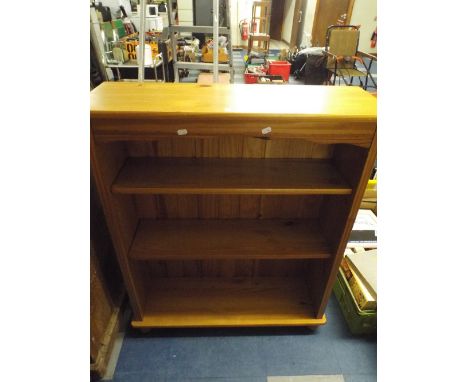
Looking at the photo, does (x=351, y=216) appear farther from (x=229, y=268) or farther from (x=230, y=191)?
(x=229, y=268)

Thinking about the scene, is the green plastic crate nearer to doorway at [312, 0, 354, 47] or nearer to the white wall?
the white wall

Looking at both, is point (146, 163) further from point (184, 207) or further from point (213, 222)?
point (213, 222)

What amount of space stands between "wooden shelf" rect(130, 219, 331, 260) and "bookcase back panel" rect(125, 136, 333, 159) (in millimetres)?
369

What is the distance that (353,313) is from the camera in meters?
1.47

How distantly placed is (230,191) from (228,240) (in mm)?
369

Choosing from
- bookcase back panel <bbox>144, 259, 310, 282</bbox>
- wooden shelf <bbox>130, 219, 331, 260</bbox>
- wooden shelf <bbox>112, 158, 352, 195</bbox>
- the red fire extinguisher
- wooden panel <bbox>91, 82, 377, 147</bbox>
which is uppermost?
the red fire extinguisher

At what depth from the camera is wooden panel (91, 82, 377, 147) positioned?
35.0 inches

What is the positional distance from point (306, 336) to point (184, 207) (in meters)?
0.93

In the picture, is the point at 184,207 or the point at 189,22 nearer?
the point at 184,207

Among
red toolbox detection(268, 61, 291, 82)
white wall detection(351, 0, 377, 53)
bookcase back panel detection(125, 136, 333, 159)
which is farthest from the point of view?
white wall detection(351, 0, 377, 53)

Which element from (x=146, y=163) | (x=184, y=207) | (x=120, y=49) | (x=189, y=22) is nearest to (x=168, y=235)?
(x=184, y=207)

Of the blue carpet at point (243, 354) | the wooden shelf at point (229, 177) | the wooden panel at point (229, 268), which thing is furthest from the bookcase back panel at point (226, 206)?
the blue carpet at point (243, 354)

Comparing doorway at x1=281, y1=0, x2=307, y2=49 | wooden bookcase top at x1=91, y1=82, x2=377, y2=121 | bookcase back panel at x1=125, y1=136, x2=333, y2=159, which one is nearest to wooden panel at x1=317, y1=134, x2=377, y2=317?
wooden bookcase top at x1=91, y1=82, x2=377, y2=121

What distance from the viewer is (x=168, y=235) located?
4.50ft
